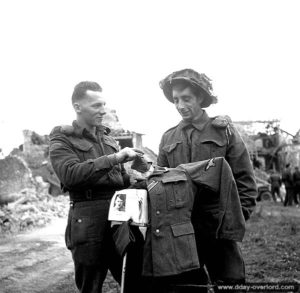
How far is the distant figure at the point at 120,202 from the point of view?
9.64 feet

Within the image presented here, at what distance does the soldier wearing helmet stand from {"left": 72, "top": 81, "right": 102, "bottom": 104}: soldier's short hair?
26.9 inches

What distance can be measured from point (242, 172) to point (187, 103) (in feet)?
2.64

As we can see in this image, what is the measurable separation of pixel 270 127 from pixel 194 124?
3477 centimetres

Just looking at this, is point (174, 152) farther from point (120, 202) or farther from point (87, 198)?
point (87, 198)

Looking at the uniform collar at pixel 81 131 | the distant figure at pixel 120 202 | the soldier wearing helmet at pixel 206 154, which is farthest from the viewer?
the uniform collar at pixel 81 131

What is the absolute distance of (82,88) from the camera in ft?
12.0

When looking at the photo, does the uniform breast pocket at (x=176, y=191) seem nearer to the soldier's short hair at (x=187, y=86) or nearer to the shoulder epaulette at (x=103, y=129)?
the soldier's short hair at (x=187, y=86)

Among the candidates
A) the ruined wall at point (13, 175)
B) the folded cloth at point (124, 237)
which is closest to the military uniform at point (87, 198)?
the folded cloth at point (124, 237)

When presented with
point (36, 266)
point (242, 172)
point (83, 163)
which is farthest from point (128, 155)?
point (36, 266)

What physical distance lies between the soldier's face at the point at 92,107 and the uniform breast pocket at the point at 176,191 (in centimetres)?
110

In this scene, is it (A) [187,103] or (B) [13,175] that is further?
(B) [13,175]

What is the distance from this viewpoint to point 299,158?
31.9 meters

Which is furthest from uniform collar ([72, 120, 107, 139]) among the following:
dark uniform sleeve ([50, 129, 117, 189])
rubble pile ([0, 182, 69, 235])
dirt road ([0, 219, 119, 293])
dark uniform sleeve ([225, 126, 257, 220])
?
rubble pile ([0, 182, 69, 235])

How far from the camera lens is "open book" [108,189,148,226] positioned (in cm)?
288
